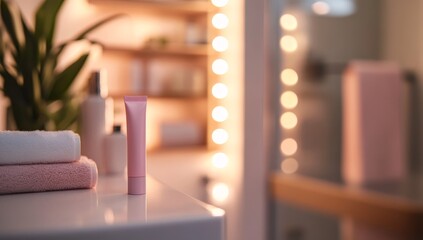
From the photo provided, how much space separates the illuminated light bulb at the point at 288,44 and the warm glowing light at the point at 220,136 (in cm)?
44

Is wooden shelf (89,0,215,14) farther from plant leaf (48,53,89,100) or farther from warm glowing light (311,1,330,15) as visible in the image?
plant leaf (48,53,89,100)

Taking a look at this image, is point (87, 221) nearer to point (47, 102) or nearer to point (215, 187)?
point (47, 102)

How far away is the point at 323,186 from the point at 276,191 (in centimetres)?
20

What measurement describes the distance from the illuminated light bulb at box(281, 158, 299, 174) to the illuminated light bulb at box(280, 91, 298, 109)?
23cm

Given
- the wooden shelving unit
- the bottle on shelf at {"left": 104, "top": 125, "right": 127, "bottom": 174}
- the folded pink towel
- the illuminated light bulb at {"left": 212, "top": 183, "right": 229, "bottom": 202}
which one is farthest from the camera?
the illuminated light bulb at {"left": 212, "top": 183, "right": 229, "bottom": 202}

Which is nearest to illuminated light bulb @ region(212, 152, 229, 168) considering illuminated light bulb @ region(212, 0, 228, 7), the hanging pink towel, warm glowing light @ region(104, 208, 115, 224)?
the hanging pink towel

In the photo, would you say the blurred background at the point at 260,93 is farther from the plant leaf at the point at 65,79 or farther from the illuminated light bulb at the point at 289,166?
the plant leaf at the point at 65,79

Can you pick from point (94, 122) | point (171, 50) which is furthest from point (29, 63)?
point (171, 50)

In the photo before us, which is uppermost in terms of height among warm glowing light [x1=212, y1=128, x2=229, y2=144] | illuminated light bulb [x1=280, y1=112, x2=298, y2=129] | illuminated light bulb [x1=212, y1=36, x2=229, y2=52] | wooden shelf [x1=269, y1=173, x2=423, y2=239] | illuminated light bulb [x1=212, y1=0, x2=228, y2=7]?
illuminated light bulb [x1=212, y1=0, x2=228, y2=7]

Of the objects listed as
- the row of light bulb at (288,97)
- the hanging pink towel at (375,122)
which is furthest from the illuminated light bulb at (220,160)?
the hanging pink towel at (375,122)

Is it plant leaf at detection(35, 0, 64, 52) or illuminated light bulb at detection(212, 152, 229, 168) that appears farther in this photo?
illuminated light bulb at detection(212, 152, 229, 168)

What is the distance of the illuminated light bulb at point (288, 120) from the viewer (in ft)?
6.52

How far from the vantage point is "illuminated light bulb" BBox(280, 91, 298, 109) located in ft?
6.52

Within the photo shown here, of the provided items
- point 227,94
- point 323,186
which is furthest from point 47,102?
point 323,186
